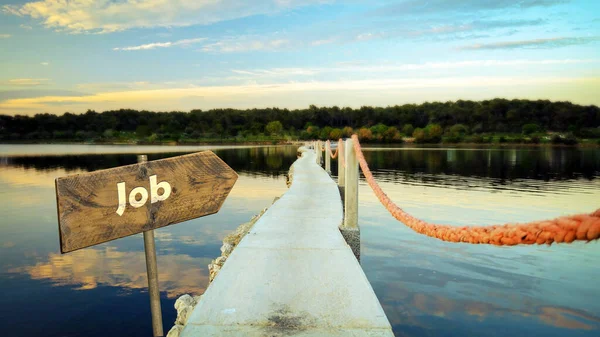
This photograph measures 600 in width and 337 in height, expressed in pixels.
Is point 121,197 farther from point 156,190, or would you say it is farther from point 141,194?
point 156,190

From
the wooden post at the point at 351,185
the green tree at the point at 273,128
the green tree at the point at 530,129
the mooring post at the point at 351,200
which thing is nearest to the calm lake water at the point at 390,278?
the mooring post at the point at 351,200

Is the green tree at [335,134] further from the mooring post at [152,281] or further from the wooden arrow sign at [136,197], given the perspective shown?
the mooring post at [152,281]

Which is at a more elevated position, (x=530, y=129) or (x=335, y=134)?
(x=335, y=134)

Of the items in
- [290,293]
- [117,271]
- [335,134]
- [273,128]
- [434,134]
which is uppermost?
[273,128]

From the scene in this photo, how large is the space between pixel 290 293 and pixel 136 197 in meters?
1.59

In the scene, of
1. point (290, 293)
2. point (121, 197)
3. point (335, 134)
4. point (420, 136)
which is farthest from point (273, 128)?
point (121, 197)

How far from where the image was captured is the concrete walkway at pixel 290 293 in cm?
306

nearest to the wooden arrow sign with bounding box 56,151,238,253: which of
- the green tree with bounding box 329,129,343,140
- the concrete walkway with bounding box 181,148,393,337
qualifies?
the concrete walkway with bounding box 181,148,393,337

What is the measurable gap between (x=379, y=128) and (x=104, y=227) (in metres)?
122

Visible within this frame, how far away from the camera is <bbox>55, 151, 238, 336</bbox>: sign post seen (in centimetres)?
262

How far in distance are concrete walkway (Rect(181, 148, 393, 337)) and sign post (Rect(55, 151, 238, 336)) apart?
0.59 metres

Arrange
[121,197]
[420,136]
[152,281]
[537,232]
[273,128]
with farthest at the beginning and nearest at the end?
[273,128], [420,136], [152,281], [121,197], [537,232]

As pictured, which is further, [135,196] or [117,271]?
[117,271]

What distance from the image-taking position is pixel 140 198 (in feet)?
9.75
